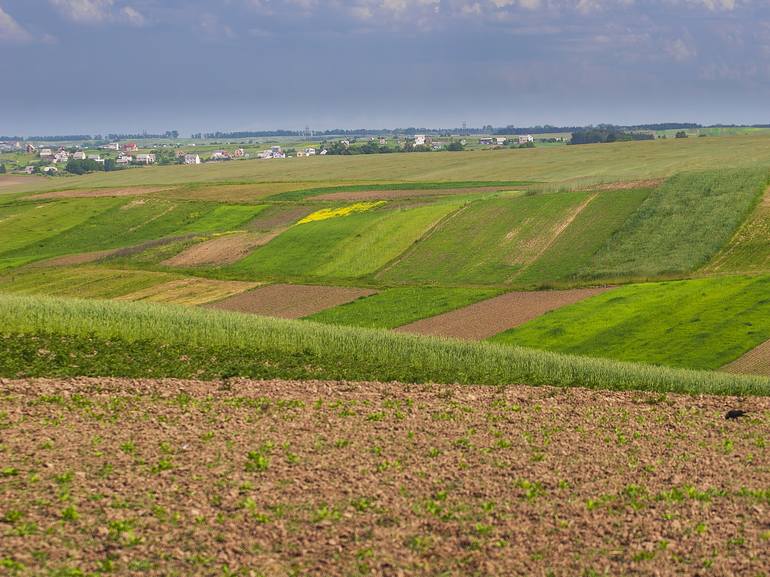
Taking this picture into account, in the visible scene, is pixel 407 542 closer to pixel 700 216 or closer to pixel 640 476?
pixel 640 476

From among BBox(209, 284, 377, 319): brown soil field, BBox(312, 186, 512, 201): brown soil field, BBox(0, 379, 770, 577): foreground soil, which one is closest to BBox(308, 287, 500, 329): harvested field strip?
BBox(209, 284, 377, 319): brown soil field

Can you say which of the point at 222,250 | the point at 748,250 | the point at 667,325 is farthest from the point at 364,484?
the point at 222,250

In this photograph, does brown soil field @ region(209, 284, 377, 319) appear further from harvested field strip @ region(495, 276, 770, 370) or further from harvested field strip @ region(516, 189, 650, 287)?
harvested field strip @ region(495, 276, 770, 370)

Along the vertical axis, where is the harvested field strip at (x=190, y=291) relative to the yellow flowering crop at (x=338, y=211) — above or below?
below

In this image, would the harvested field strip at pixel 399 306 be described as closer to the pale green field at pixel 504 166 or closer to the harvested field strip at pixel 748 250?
the harvested field strip at pixel 748 250

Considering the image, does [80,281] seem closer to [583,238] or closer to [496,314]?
[496,314]

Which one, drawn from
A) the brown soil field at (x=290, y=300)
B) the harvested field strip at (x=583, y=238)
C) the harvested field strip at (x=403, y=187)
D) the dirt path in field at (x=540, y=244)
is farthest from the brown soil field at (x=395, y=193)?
the brown soil field at (x=290, y=300)

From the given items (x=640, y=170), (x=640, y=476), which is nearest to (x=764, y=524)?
(x=640, y=476)
